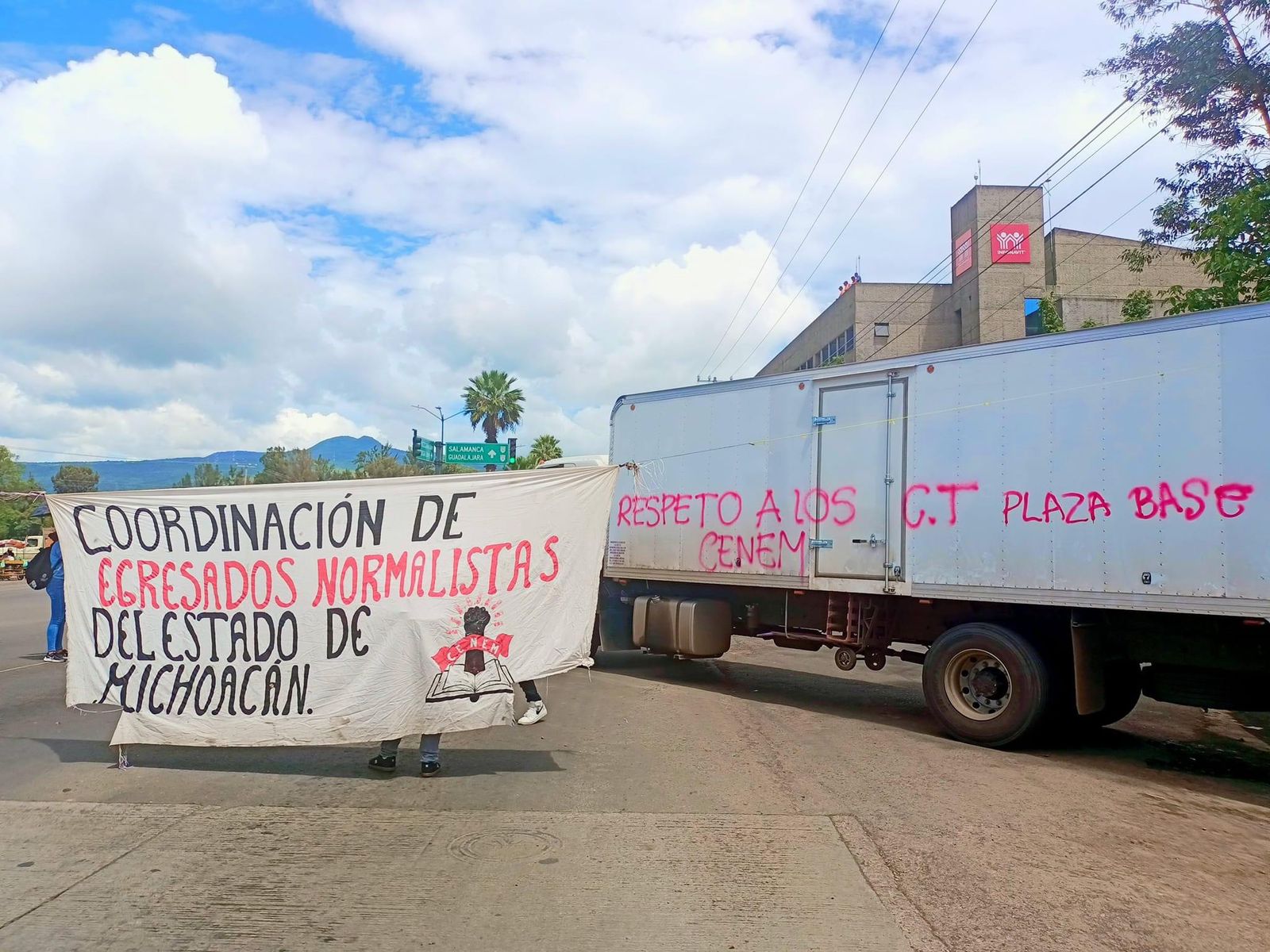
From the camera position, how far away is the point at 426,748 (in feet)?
21.4

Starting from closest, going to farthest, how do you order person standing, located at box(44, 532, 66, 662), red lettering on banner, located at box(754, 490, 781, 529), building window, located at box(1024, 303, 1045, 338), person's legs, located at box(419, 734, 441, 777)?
person's legs, located at box(419, 734, 441, 777)
red lettering on banner, located at box(754, 490, 781, 529)
person standing, located at box(44, 532, 66, 662)
building window, located at box(1024, 303, 1045, 338)

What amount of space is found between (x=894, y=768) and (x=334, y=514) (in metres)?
4.65

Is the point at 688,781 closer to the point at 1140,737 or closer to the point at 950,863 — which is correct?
the point at 950,863

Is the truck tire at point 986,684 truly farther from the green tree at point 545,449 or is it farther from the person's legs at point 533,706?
the green tree at point 545,449

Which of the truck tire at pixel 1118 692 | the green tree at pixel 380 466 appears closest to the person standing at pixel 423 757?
the truck tire at pixel 1118 692

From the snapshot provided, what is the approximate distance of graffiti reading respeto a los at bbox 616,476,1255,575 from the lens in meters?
6.93

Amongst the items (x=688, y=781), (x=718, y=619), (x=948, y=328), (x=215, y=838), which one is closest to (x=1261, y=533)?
(x=688, y=781)

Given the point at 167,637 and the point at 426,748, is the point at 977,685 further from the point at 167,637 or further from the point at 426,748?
the point at 167,637

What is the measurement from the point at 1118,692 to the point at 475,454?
4983 centimetres

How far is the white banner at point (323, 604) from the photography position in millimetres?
6613

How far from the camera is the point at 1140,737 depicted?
8.59 meters

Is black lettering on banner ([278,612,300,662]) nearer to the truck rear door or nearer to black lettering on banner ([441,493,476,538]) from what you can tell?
black lettering on banner ([441,493,476,538])

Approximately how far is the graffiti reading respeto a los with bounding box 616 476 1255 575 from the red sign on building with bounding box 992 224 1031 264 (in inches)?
1152

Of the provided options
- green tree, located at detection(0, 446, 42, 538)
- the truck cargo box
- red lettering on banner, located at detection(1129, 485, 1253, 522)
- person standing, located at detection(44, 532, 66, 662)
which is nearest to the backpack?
person standing, located at detection(44, 532, 66, 662)
